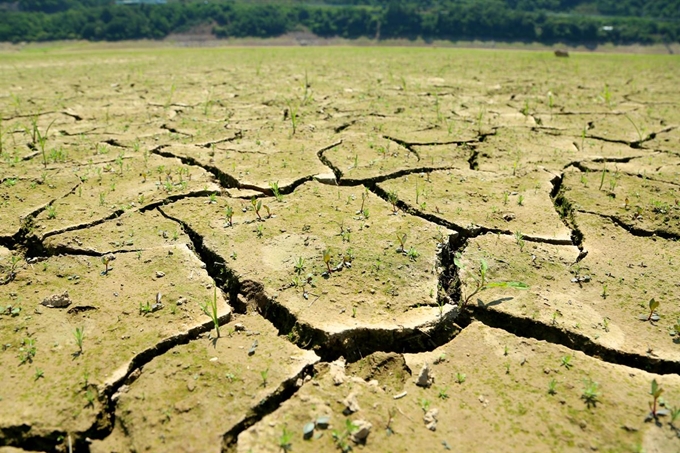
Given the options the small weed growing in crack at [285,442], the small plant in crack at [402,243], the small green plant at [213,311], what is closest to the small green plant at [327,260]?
the small plant in crack at [402,243]

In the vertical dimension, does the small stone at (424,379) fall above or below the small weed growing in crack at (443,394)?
above

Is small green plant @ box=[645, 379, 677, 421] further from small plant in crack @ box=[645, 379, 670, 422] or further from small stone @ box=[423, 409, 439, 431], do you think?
small stone @ box=[423, 409, 439, 431]

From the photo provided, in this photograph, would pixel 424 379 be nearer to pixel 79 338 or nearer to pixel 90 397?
pixel 90 397

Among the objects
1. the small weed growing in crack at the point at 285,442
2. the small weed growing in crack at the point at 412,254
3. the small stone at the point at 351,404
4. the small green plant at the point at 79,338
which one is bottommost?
the small weed growing in crack at the point at 285,442

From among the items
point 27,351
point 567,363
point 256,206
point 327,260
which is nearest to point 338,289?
point 327,260

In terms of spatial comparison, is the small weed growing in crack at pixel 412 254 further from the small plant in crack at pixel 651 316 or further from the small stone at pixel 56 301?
the small stone at pixel 56 301
